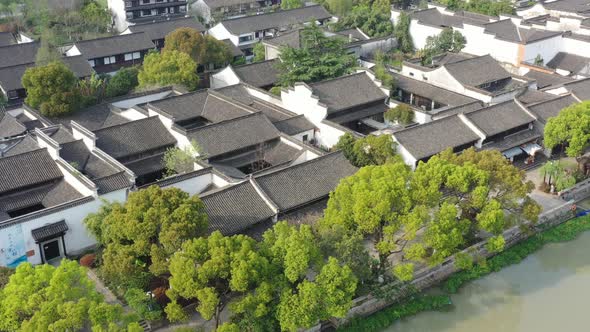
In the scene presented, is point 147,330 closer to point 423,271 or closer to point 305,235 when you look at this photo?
point 305,235

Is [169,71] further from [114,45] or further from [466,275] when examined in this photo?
[466,275]

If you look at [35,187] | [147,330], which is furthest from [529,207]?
[35,187]

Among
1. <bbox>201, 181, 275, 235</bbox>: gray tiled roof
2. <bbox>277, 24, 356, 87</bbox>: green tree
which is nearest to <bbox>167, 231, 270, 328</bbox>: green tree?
<bbox>201, 181, 275, 235</bbox>: gray tiled roof

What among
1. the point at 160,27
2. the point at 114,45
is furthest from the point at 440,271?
the point at 160,27

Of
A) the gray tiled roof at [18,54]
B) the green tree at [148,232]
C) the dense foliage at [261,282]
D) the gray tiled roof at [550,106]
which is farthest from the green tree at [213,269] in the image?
the gray tiled roof at [18,54]

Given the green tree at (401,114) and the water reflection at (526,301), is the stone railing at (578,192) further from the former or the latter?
the green tree at (401,114)
